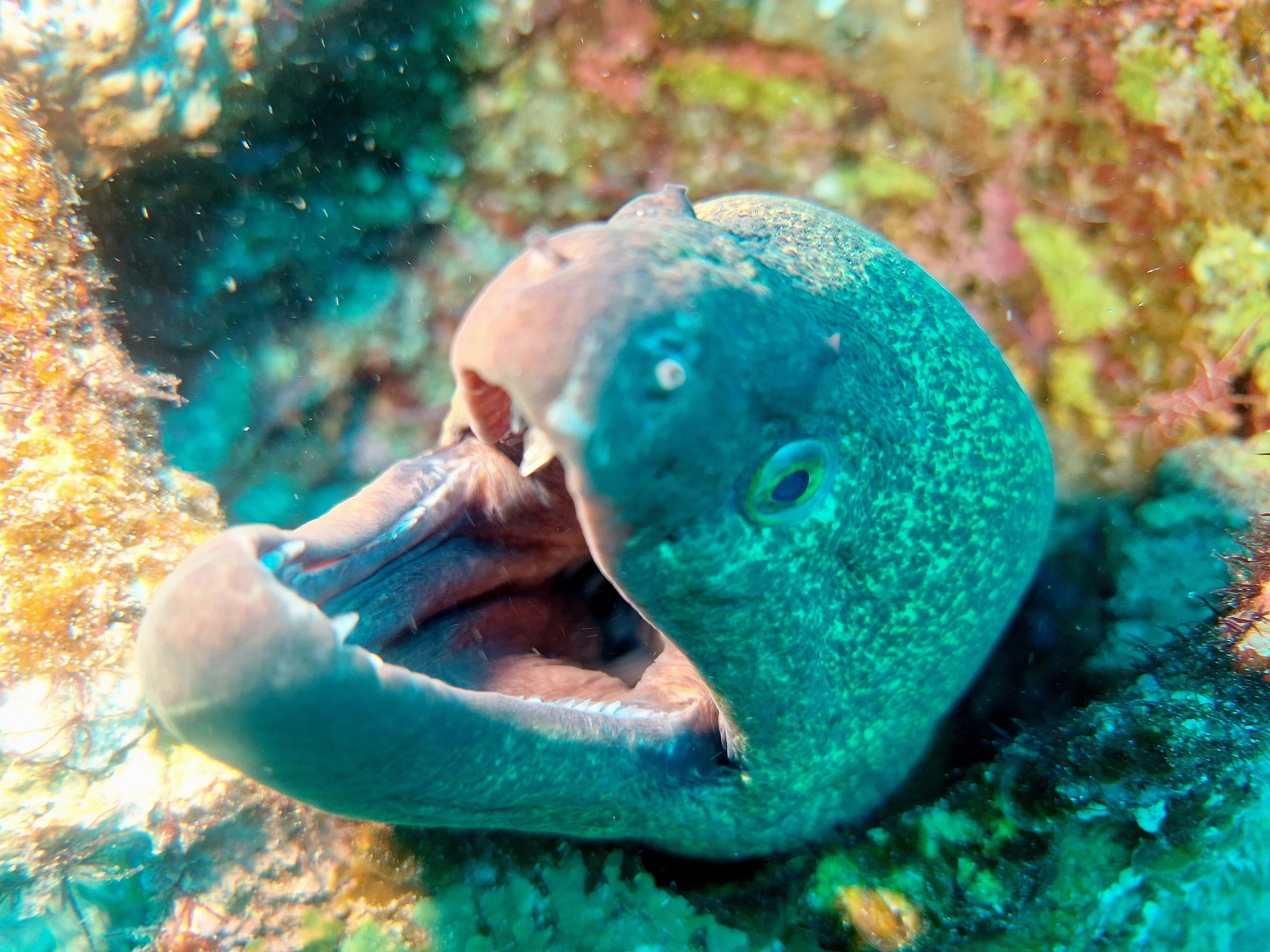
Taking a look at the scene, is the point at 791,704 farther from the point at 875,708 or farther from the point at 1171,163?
the point at 1171,163

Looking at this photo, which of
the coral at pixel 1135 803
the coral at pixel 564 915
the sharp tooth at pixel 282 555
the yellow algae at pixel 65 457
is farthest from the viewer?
the yellow algae at pixel 65 457

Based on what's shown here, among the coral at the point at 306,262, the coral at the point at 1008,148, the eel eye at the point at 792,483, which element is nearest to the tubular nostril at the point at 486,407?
the eel eye at the point at 792,483

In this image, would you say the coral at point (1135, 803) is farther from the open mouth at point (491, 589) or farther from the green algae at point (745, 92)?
the green algae at point (745, 92)

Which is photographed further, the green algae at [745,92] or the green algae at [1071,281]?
the green algae at [745,92]

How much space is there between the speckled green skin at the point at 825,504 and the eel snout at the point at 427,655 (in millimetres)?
354

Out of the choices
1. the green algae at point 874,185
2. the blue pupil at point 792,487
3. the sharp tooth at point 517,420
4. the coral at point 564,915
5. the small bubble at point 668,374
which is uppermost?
the green algae at point 874,185

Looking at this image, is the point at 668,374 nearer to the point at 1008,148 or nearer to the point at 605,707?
the point at 605,707

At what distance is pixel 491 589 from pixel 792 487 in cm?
119

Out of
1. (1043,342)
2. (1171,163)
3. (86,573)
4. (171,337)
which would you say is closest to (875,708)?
(1043,342)

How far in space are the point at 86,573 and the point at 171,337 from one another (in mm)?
1224

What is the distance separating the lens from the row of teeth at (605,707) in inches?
78.6

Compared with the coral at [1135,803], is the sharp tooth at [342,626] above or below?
above

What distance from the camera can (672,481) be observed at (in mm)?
1495

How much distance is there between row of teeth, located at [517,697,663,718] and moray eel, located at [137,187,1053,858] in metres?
0.01
